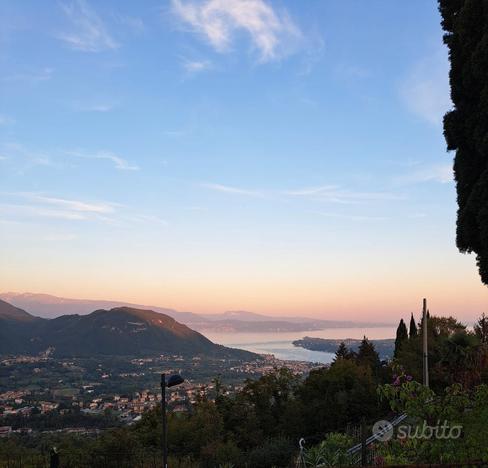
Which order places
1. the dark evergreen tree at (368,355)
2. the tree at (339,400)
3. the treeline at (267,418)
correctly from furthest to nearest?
the dark evergreen tree at (368,355), the tree at (339,400), the treeline at (267,418)

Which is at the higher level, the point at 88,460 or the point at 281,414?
the point at 88,460

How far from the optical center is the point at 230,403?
27.9 meters

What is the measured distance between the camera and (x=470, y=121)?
10297 mm

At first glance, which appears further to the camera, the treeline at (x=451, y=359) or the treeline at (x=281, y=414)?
the treeline at (x=451, y=359)

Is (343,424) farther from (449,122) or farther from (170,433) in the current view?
(449,122)

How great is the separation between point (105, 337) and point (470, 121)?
116 meters

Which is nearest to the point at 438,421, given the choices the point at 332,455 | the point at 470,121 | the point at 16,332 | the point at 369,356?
the point at 332,455

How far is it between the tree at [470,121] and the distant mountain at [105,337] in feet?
334

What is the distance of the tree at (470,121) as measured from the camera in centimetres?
955

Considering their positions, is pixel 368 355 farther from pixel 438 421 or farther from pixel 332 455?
pixel 438 421

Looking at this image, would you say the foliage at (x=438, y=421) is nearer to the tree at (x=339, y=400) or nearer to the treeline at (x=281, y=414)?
the treeline at (x=281, y=414)

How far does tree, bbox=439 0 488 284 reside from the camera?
9.55 m

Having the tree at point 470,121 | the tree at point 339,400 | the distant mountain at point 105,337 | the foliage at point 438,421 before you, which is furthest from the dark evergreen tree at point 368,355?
the distant mountain at point 105,337

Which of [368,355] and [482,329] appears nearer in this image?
[482,329]
